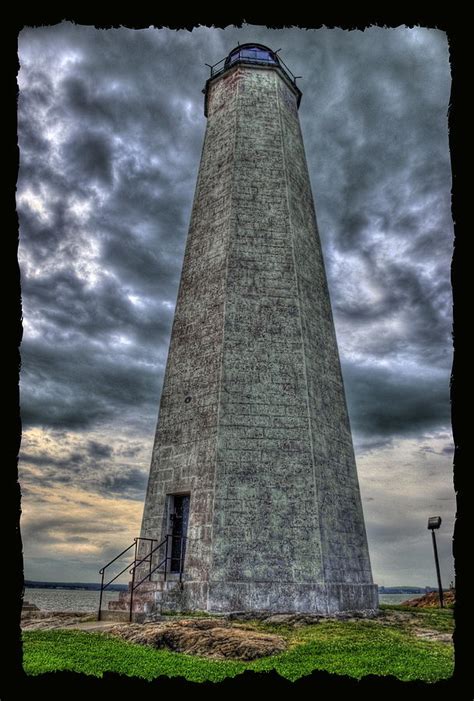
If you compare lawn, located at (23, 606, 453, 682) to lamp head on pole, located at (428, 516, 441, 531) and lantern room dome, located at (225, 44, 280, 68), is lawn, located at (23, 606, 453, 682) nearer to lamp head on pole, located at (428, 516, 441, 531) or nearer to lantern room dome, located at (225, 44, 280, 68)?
lamp head on pole, located at (428, 516, 441, 531)

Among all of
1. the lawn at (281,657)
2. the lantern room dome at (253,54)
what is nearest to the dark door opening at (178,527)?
the lawn at (281,657)

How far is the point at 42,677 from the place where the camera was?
2.43 metres

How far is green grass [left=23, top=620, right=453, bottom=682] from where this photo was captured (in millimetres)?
7391

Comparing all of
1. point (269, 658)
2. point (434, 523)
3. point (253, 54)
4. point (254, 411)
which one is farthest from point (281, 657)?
point (253, 54)

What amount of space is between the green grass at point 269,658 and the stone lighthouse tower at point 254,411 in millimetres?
3132

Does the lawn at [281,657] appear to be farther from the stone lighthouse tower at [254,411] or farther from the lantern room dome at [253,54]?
the lantern room dome at [253,54]

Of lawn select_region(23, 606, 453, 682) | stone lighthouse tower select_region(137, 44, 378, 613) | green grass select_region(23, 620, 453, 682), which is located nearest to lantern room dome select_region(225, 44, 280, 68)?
stone lighthouse tower select_region(137, 44, 378, 613)

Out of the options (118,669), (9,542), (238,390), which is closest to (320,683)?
(9,542)

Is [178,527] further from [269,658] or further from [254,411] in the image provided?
[269,658]

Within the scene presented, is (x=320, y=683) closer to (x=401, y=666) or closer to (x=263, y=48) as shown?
(x=401, y=666)

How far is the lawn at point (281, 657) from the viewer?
7398mm

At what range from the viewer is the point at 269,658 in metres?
8.62

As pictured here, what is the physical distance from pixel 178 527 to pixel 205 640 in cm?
619

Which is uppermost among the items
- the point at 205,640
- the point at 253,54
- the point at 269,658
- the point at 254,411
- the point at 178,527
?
the point at 253,54
